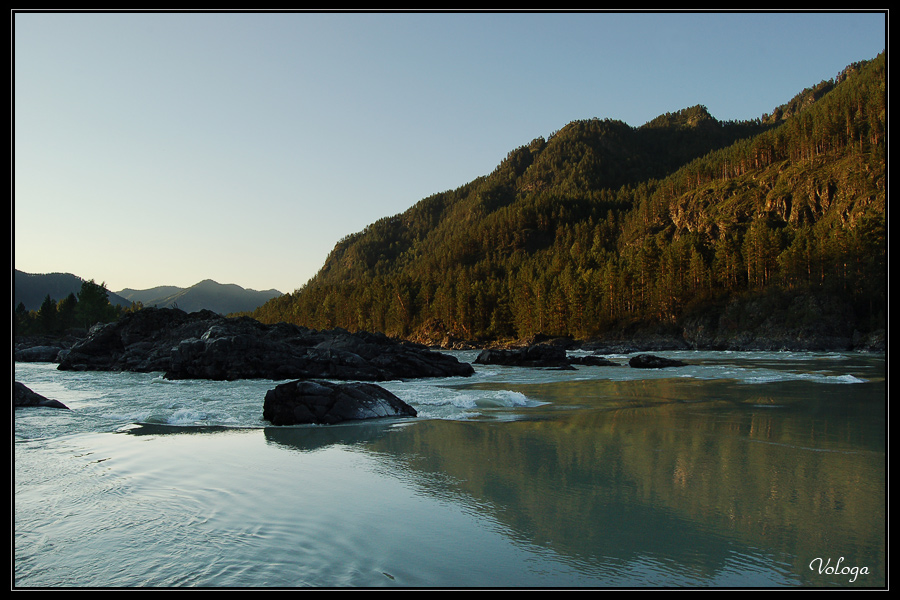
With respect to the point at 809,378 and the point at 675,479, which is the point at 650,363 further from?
the point at 675,479

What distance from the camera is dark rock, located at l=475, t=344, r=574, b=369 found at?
46259mm

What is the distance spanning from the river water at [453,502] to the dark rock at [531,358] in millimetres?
31538

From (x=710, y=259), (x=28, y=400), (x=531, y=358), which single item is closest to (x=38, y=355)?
(x=28, y=400)

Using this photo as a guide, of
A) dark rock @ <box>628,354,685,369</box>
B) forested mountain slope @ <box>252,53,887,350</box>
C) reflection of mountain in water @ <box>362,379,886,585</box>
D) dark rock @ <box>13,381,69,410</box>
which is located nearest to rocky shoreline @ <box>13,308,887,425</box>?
dark rock @ <box>13,381,69,410</box>

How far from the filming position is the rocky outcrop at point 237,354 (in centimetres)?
3253

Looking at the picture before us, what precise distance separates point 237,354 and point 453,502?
2978cm

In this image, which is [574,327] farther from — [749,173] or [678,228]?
[749,173]

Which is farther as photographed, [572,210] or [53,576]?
[572,210]

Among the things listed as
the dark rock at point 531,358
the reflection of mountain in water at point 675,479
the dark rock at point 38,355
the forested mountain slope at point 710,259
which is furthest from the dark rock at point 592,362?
the dark rock at point 38,355

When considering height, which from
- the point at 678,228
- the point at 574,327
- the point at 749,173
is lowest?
the point at 574,327

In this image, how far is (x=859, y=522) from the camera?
245 inches

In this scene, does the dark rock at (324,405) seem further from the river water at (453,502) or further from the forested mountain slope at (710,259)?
the forested mountain slope at (710,259)

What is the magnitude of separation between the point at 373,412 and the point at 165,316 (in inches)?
1687
